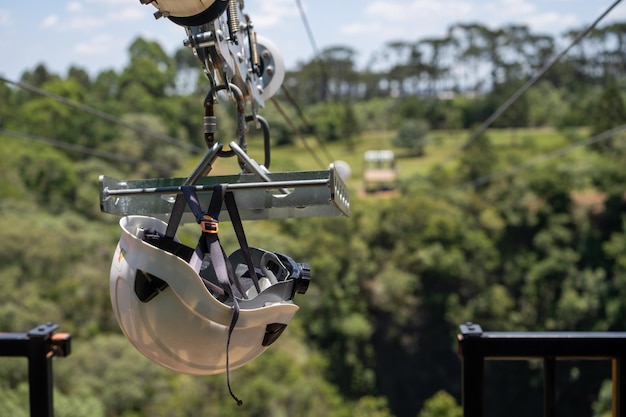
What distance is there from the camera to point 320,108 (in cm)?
3011

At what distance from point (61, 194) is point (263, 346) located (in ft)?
59.3

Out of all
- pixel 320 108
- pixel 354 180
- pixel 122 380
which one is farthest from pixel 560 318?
pixel 320 108

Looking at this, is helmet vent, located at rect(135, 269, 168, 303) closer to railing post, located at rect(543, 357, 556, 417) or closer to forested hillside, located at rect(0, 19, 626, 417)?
railing post, located at rect(543, 357, 556, 417)

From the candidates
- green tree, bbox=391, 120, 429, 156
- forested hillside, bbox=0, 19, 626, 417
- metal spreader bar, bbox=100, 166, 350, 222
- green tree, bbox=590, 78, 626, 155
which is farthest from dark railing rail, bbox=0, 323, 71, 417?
green tree, bbox=391, 120, 429, 156

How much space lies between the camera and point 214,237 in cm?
82

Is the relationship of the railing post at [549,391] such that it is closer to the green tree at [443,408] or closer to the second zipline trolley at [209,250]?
the second zipline trolley at [209,250]

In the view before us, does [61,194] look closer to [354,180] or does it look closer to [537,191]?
[354,180]

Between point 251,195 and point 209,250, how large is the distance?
0.15 m

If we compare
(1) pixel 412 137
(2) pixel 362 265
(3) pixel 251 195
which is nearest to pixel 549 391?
(3) pixel 251 195

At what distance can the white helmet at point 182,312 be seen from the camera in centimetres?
76

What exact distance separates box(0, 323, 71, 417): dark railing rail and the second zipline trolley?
0.51 metres

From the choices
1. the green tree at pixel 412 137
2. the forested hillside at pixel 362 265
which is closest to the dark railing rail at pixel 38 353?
the forested hillside at pixel 362 265

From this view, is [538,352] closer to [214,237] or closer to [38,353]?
[214,237]

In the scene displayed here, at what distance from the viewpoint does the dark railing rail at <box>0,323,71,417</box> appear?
4.27ft
